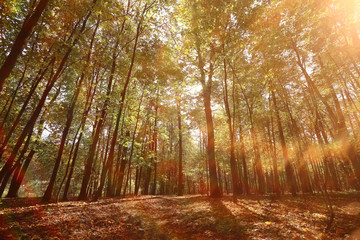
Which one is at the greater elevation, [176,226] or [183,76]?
[183,76]

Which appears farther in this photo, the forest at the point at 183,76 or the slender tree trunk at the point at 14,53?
the forest at the point at 183,76

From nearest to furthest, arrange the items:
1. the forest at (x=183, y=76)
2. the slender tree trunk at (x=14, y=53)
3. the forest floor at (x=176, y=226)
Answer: the slender tree trunk at (x=14, y=53), the forest floor at (x=176, y=226), the forest at (x=183, y=76)

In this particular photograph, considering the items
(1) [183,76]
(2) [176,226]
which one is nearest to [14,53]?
Answer: (2) [176,226]

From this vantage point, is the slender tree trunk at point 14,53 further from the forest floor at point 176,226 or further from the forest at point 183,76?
the forest floor at point 176,226

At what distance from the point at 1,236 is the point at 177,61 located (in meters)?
16.3

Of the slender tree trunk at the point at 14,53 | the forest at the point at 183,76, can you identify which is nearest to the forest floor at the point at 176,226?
the forest at the point at 183,76

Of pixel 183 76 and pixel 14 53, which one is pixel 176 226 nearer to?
pixel 14 53

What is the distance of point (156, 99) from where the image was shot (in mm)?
26000

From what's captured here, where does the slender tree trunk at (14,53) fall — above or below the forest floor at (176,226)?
above

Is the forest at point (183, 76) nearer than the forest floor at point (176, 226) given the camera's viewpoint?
No

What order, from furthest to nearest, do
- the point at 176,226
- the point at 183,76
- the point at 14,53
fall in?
the point at 183,76, the point at 176,226, the point at 14,53

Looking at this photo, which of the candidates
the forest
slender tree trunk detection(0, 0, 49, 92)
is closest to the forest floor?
the forest

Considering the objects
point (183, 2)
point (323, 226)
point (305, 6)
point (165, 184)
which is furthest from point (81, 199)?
point (165, 184)

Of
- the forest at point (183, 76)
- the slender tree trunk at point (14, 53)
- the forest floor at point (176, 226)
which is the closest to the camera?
the slender tree trunk at point (14, 53)
